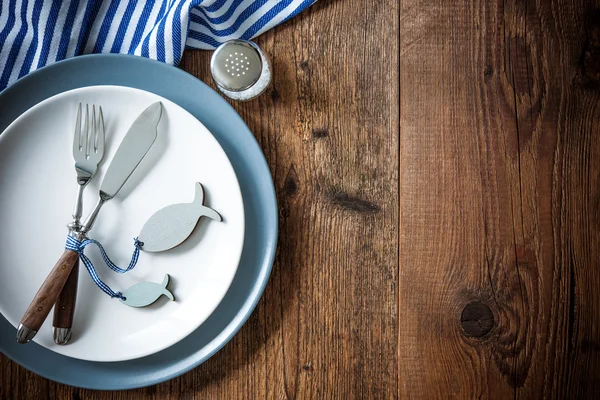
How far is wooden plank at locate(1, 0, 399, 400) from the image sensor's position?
67 cm

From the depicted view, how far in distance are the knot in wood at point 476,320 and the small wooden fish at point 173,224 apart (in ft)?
1.16

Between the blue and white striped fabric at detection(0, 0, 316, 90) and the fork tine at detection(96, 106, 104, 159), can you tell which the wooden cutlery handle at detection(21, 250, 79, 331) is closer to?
the fork tine at detection(96, 106, 104, 159)

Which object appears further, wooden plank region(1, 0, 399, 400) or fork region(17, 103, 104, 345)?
wooden plank region(1, 0, 399, 400)

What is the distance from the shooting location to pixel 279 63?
0.69 meters

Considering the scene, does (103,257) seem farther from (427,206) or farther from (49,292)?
(427,206)

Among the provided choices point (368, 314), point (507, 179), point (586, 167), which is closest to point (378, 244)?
point (368, 314)

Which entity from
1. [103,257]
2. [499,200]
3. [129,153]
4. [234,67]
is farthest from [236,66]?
[499,200]

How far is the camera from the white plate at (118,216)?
0.61 meters

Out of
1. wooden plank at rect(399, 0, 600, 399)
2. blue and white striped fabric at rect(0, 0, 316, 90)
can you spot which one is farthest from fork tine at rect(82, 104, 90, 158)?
wooden plank at rect(399, 0, 600, 399)

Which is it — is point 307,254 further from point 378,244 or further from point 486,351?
point 486,351

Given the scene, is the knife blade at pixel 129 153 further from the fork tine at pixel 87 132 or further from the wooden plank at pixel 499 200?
the wooden plank at pixel 499 200

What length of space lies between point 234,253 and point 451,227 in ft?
0.97

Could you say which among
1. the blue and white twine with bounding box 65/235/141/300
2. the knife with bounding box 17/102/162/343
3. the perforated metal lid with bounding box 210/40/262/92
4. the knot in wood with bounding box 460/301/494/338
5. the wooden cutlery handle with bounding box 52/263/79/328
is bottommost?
the knot in wood with bounding box 460/301/494/338

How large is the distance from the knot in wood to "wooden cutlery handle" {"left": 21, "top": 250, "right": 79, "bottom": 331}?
1.64ft
